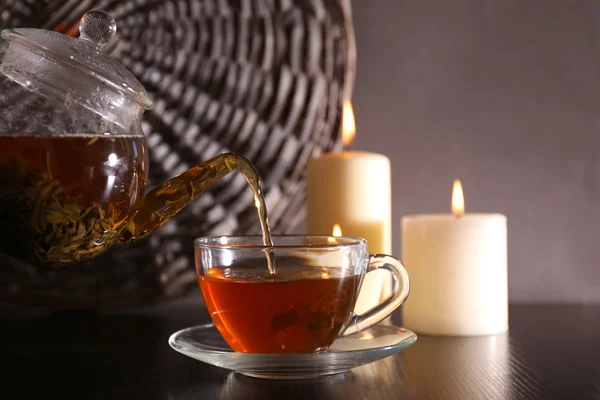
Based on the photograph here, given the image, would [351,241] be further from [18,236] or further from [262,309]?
[18,236]

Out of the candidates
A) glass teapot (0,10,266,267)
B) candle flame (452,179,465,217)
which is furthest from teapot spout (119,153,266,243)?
candle flame (452,179,465,217)

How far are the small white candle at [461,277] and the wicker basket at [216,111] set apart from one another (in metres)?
0.21

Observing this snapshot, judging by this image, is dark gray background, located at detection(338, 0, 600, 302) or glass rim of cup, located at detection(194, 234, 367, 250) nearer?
glass rim of cup, located at detection(194, 234, 367, 250)

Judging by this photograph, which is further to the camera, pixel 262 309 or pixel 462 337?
pixel 462 337

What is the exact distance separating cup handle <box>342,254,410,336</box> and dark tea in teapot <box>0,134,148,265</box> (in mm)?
202

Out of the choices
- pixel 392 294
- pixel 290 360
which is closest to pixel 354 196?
pixel 392 294

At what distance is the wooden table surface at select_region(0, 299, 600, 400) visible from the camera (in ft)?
1.65

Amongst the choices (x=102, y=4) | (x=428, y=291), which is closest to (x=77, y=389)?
(x=428, y=291)

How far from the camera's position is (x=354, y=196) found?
0.72m

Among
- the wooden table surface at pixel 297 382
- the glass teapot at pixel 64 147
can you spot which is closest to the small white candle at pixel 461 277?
the wooden table surface at pixel 297 382

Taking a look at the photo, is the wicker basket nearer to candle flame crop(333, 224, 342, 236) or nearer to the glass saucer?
candle flame crop(333, 224, 342, 236)

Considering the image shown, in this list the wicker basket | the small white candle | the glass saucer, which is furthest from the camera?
the wicker basket

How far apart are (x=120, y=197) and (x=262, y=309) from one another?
0.13m

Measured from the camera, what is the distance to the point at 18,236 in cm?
52
